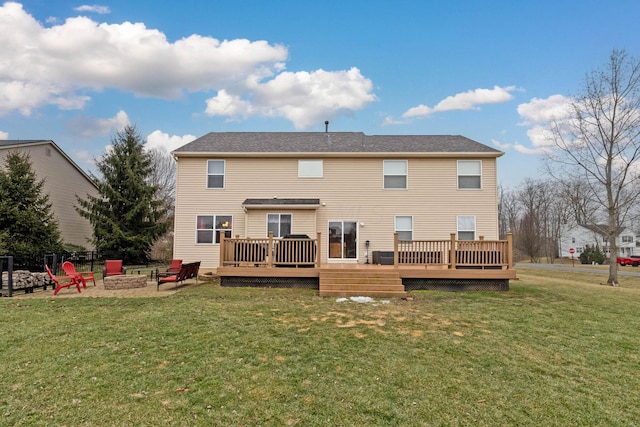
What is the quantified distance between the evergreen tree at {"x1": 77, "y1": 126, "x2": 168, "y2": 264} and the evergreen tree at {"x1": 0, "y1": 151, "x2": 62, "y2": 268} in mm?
3500

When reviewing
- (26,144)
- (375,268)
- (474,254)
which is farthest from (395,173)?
(26,144)

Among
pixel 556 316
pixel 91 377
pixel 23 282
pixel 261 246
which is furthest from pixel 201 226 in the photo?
pixel 556 316

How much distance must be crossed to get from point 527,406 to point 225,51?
20.2 meters

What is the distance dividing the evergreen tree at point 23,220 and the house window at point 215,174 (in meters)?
8.36

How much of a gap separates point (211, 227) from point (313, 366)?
11.5 meters

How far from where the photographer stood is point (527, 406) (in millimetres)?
3463

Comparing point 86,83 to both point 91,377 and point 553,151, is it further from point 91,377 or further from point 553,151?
point 553,151

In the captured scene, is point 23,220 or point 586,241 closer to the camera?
point 23,220

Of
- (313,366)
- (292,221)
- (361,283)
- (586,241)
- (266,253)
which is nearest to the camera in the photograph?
(313,366)

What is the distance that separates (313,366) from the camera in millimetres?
4363

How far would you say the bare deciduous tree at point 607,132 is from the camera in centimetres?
1529

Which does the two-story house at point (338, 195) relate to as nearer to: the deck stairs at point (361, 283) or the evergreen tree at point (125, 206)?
the deck stairs at point (361, 283)

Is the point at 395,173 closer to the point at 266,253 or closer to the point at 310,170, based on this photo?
the point at 310,170

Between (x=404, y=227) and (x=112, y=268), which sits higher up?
(x=404, y=227)
